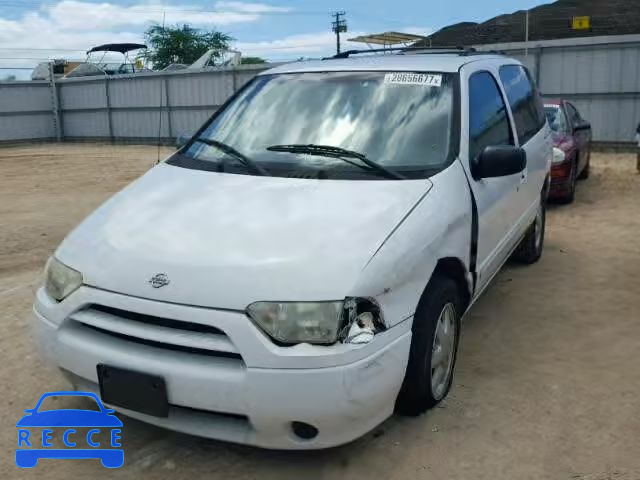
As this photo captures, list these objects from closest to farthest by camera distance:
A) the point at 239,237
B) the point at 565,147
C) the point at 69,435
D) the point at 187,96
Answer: the point at 239,237, the point at 69,435, the point at 565,147, the point at 187,96

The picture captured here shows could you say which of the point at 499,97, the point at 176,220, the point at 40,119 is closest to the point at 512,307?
the point at 499,97

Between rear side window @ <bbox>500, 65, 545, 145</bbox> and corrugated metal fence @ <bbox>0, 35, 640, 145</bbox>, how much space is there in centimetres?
801

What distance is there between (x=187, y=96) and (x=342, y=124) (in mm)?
19842

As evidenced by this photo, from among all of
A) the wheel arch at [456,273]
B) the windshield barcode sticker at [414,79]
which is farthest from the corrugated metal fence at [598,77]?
the wheel arch at [456,273]

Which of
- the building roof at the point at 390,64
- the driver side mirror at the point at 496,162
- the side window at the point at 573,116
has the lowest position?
the side window at the point at 573,116

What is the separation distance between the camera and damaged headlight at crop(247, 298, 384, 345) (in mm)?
2328

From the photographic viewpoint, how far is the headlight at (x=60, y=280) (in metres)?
2.70

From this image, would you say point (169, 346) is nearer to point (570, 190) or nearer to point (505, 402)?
point (505, 402)

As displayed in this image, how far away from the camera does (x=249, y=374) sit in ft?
7.58

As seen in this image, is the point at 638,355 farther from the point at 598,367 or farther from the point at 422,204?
the point at 422,204

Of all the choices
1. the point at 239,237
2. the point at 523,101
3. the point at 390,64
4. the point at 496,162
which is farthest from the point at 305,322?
the point at 523,101

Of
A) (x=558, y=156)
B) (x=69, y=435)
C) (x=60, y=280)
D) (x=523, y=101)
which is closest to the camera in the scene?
(x=60, y=280)

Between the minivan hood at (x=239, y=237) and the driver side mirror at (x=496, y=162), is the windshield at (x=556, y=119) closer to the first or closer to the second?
the driver side mirror at (x=496, y=162)

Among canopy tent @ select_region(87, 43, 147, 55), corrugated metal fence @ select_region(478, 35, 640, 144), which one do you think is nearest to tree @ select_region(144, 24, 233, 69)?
canopy tent @ select_region(87, 43, 147, 55)
